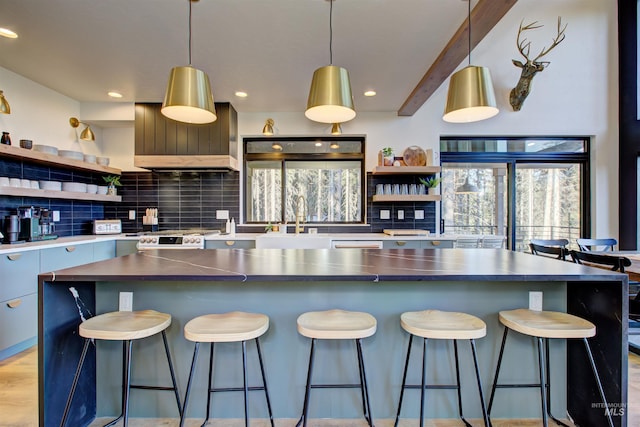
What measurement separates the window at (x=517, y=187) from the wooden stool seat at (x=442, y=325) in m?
2.81

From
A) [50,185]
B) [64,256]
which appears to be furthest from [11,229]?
[50,185]

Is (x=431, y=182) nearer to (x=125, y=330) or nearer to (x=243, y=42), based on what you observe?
(x=243, y=42)


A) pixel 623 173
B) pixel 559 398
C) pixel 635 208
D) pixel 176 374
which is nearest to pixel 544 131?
pixel 623 173

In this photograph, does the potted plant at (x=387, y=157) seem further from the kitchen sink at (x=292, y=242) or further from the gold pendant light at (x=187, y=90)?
the gold pendant light at (x=187, y=90)

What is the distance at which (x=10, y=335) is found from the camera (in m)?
2.28

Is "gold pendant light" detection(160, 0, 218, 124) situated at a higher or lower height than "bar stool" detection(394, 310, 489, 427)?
higher

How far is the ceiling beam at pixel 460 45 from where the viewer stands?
5.83 ft

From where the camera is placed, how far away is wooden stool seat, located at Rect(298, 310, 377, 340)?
1263mm

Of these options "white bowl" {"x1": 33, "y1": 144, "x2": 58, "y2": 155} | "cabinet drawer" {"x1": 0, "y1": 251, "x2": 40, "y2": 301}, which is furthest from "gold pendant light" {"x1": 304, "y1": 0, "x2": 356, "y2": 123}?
"white bowl" {"x1": 33, "y1": 144, "x2": 58, "y2": 155}

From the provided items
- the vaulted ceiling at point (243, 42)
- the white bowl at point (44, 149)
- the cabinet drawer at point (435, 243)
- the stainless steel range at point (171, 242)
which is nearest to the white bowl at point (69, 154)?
the white bowl at point (44, 149)

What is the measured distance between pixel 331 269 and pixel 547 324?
1.02 metres

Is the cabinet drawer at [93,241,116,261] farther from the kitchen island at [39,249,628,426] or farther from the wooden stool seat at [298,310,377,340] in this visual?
the wooden stool seat at [298,310,377,340]

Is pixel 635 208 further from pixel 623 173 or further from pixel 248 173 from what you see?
pixel 248 173

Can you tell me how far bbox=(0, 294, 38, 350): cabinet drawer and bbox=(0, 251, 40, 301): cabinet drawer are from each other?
60 mm
